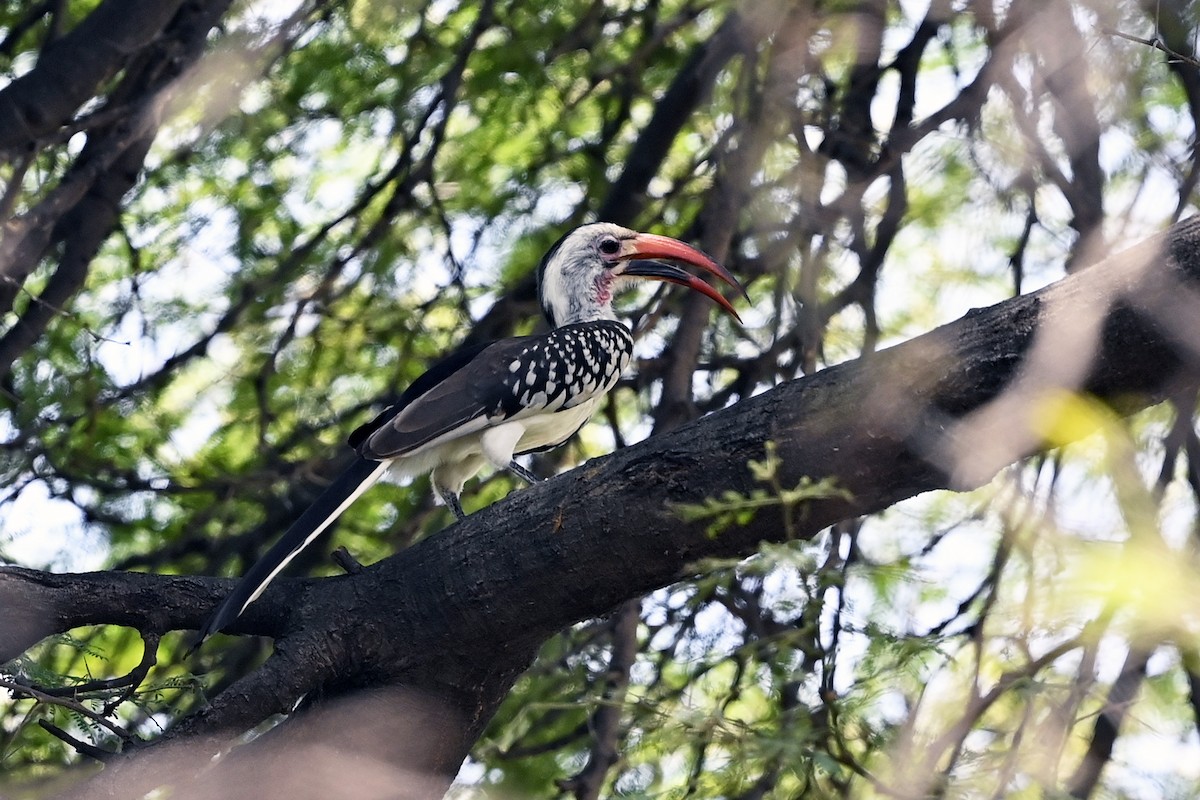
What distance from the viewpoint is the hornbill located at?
4.28 metres

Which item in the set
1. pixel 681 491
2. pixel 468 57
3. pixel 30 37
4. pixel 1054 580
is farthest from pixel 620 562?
pixel 30 37

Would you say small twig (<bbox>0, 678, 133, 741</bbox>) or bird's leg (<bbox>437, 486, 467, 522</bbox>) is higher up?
small twig (<bbox>0, 678, 133, 741</bbox>)

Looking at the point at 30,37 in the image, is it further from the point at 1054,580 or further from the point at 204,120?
the point at 1054,580

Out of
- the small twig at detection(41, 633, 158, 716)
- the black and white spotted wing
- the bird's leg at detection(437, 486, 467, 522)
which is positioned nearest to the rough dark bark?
the small twig at detection(41, 633, 158, 716)

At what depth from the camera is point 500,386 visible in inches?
180

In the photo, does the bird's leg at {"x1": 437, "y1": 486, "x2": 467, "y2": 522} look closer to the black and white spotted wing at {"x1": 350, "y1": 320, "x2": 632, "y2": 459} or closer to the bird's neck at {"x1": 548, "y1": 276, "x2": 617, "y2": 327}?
the black and white spotted wing at {"x1": 350, "y1": 320, "x2": 632, "y2": 459}

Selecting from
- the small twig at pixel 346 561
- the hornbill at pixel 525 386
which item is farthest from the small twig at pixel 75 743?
the hornbill at pixel 525 386

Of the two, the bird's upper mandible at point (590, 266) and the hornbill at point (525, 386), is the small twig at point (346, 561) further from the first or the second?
the bird's upper mandible at point (590, 266)

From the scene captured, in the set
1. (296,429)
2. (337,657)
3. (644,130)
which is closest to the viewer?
(337,657)

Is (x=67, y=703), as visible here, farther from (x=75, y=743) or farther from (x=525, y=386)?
(x=525, y=386)

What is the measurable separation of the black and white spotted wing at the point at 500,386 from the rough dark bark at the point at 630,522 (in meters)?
0.89

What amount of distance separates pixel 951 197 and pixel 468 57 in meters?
1.88

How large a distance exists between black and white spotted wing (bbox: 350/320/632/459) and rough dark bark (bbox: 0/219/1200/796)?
887mm

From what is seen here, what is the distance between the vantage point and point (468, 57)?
5.40m
